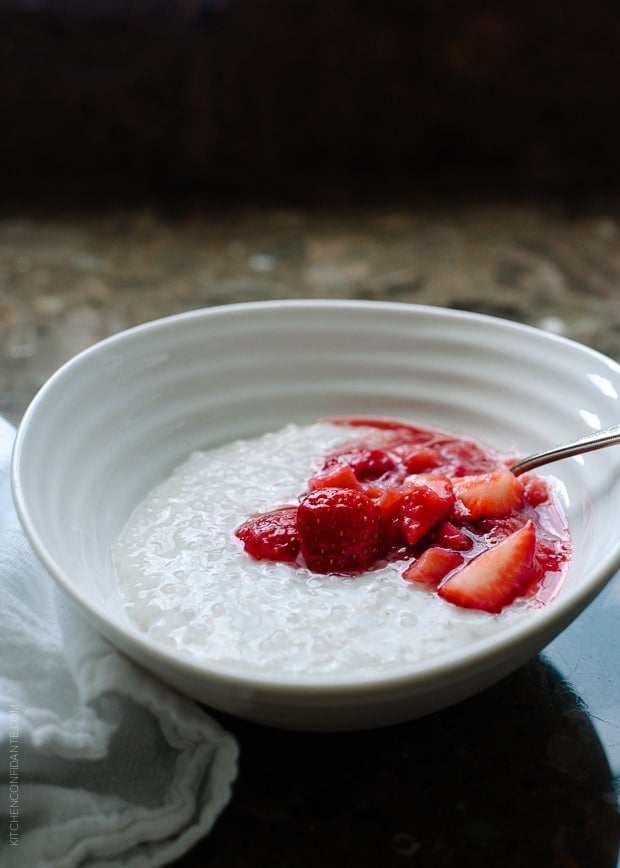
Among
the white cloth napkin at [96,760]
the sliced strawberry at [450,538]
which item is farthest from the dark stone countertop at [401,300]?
the sliced strawberry at [450,538]

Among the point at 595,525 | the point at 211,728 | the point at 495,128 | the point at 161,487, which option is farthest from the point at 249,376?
the point at 495,128

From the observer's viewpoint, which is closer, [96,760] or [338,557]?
[96,760]

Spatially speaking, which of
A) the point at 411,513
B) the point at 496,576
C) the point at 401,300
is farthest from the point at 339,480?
the point at 401,300

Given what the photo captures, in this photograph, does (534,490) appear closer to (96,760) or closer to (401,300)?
(96,760)

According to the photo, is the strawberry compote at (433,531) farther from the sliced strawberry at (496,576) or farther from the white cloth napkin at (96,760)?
the white cloth napkin at (96,760)

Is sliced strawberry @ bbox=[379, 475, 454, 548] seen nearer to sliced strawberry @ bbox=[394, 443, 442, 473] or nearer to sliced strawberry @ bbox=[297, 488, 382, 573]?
sliced strawberry @ bbox=[297, 488, 382, 573]

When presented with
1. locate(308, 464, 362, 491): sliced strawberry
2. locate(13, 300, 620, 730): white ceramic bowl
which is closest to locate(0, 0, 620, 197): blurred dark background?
locate(13, 300, 620, 730): white ceramic bowl
